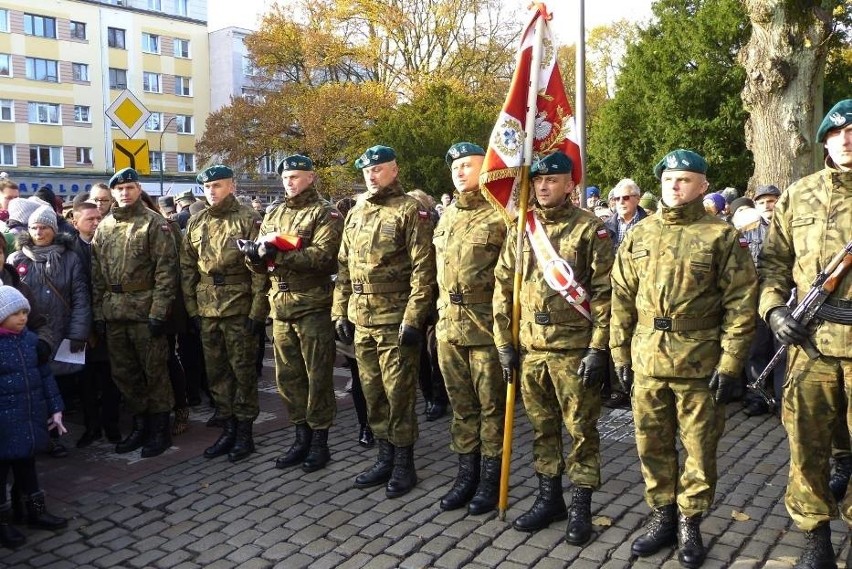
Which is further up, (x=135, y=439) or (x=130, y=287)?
(x=130, y=287)

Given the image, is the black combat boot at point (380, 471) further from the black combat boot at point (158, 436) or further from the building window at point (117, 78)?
the building window at point (117, 78)

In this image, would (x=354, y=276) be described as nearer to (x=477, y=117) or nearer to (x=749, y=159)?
(x=749, y=159)

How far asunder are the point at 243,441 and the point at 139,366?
109 cm

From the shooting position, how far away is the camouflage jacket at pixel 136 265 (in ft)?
20.1

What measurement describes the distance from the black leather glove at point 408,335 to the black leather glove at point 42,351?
2.26 meters

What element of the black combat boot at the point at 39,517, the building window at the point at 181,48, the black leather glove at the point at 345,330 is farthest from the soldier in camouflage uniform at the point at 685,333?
the building window at the point at 181,48

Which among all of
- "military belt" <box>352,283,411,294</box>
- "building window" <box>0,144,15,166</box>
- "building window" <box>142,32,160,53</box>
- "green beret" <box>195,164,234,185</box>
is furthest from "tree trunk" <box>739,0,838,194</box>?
"building window" <box>142,32,160,53</box>

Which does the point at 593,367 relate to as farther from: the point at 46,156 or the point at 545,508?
the point at 46,156

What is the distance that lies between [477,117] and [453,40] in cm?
895

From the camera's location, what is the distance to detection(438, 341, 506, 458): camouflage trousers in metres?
4.82

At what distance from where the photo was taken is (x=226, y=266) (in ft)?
19.5

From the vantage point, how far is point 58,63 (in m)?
44.7

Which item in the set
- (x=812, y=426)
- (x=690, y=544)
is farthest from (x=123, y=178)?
(x=812, y=426)

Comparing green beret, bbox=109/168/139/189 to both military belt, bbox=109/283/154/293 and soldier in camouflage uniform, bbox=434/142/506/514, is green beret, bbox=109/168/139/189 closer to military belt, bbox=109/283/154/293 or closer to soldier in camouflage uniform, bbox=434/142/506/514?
military belt, bbox=109/283/154/293
